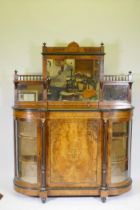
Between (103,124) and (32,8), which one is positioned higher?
(32,8)

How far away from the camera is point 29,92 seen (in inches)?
121

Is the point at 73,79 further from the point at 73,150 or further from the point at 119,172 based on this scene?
the point at 119,172

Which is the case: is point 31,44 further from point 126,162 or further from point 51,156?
point 126,162

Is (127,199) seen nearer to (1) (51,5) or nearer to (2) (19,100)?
(2) (19,100)

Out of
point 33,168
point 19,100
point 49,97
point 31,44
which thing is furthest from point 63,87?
point 33,168

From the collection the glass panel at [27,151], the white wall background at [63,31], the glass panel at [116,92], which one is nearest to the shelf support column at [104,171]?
the glass panel at [116,92]

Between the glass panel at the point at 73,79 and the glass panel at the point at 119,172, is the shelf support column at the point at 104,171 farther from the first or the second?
the glass panel at the point at 73,79

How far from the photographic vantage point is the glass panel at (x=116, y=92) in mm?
3055

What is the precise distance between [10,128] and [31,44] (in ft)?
3.67

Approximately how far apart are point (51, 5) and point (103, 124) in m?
1.63

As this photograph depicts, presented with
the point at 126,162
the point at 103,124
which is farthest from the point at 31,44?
the point at 126,162

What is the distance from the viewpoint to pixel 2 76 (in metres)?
3.45

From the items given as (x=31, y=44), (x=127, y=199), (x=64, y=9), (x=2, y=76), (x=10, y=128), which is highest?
(x=64, y=9)

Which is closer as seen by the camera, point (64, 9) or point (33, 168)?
point (33, 168)
